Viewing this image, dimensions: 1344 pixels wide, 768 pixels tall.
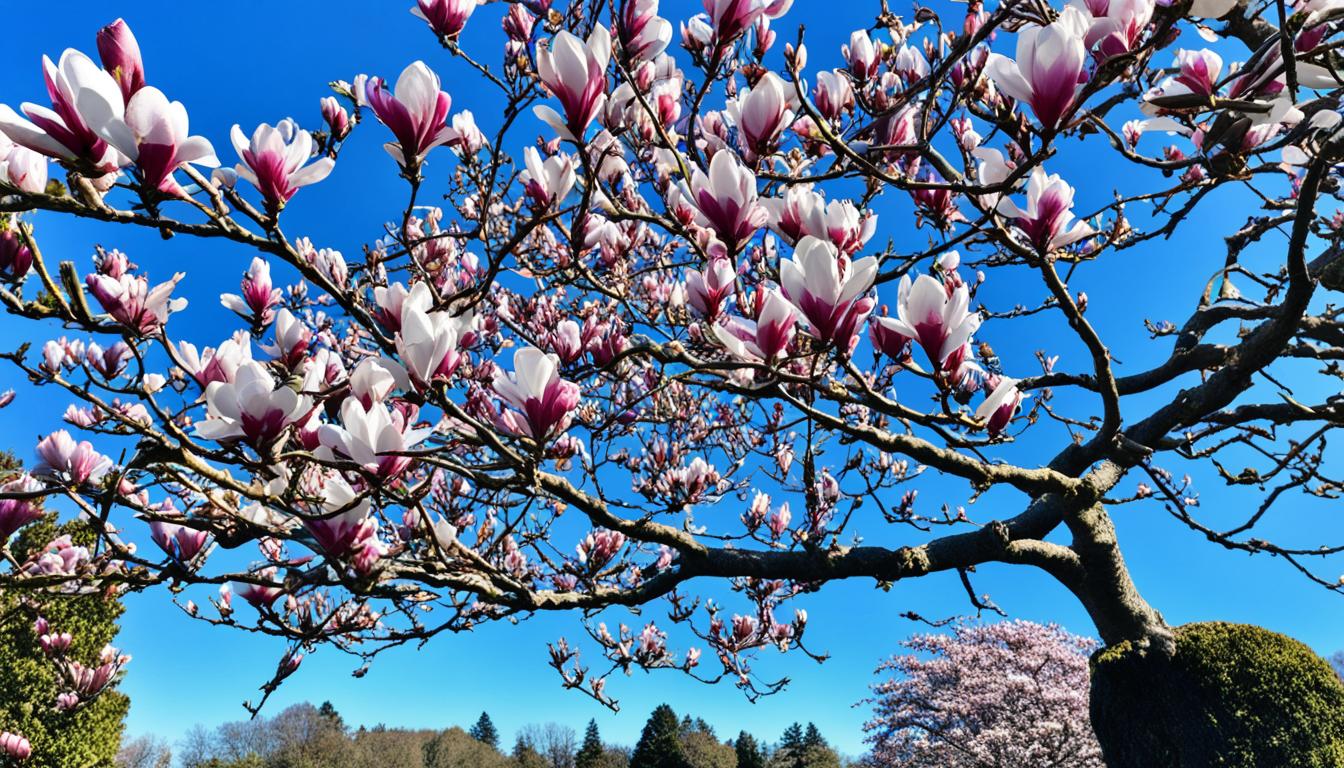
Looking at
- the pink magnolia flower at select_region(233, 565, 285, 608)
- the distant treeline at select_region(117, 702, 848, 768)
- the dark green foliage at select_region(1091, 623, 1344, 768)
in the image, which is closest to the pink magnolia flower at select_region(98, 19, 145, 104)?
the pink magnolia flower at select_region(233, 565, 285, 608)

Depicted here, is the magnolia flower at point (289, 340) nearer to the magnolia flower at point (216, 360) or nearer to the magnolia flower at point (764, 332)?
the magnolia flower at point (216, 360)

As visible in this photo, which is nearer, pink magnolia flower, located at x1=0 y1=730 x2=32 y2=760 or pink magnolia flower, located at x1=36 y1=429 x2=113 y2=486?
pink magnolia flower, located at x1=36 y1=429 x2=113 y2=486

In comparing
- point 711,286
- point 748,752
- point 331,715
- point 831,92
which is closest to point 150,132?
point 711,286

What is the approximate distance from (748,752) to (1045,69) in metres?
26.9

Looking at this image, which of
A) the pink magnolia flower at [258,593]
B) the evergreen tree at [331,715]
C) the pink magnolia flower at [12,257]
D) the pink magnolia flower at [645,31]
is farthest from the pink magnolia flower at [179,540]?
the evergreen tree at [331,715]

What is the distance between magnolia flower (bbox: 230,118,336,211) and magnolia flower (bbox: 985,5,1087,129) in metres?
1.24

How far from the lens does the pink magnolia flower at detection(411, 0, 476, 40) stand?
1.72 meters

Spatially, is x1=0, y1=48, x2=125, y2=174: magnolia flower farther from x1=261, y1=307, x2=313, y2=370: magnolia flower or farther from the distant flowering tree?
the distant flowering tree

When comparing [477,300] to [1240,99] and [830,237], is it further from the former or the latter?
[1240,99]

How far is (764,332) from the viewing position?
4.82 feet

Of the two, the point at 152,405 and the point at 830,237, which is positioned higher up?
the point at 830,237

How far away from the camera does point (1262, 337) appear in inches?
125

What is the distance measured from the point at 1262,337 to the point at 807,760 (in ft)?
71.1

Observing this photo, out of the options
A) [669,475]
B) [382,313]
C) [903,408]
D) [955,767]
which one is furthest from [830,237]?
[955,767]
